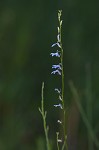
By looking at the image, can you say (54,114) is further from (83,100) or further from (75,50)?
(75,50)

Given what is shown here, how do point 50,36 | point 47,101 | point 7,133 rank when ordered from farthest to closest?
point 50,36 → point 47,101 → point 7,133

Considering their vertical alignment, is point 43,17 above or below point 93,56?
above

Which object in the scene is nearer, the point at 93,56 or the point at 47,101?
the point at 47,101

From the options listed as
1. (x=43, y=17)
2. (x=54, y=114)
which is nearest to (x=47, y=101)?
(x=54, y=114)

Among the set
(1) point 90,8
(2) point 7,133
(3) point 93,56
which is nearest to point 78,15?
(1) point 90,8

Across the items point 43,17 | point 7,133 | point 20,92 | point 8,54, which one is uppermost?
point 43,17

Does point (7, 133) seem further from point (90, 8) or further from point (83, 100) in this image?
point (90, 8)

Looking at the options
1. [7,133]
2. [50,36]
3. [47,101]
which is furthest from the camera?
[50,36]
